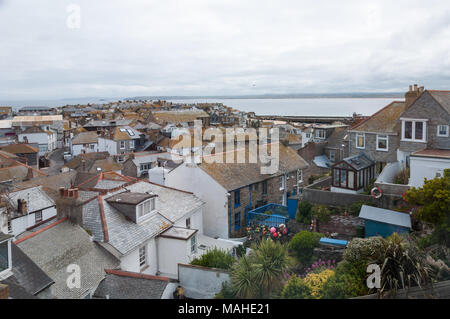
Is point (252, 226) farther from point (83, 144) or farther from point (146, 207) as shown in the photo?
point (83, 144)

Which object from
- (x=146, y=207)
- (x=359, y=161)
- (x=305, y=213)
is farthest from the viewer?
(x=359, y=161)

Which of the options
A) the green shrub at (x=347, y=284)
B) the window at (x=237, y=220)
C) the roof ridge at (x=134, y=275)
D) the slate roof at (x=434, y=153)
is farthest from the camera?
the window at (x=237, y=220)

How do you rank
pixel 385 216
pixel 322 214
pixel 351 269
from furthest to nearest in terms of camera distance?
pixel 322 214, pixel 385 216, pixel 351 269

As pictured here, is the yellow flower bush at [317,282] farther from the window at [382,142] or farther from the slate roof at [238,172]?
the window at [382,142]

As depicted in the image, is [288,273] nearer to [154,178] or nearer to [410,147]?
[410,147]

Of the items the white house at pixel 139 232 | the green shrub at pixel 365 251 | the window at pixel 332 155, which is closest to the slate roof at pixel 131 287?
the white house at pixel 139 232

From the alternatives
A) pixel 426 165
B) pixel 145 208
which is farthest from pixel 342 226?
pixel 145 208
